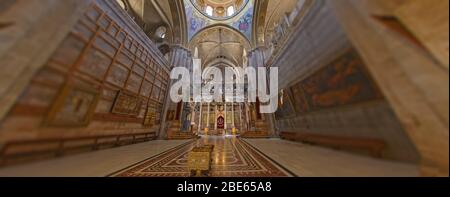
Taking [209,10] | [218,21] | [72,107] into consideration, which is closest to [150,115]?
[72,107]

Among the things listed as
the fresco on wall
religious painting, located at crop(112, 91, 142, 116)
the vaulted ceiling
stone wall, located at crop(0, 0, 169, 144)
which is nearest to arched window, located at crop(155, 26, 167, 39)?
the vaulted ceiling

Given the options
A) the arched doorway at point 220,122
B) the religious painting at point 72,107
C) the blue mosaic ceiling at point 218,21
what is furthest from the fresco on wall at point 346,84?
the arched doorway at point 220,122

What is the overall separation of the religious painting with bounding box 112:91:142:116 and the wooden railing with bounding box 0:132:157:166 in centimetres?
90

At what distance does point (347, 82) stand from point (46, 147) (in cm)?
489

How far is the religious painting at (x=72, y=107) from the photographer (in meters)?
2.11

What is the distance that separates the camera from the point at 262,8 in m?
10.2

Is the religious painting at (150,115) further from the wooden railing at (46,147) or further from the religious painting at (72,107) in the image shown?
the religious painting at (72,107)

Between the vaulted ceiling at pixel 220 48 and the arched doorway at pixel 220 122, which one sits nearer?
the vaulted ceiling at pixel 220 48

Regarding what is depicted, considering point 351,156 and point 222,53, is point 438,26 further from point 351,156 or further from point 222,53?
point 222,53

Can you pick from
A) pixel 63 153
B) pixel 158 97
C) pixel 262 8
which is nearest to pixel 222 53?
pixel 262 8

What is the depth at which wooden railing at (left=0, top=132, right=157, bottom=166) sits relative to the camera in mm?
1906

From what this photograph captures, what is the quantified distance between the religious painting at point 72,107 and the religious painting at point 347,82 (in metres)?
3.93

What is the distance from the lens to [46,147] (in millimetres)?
2297
